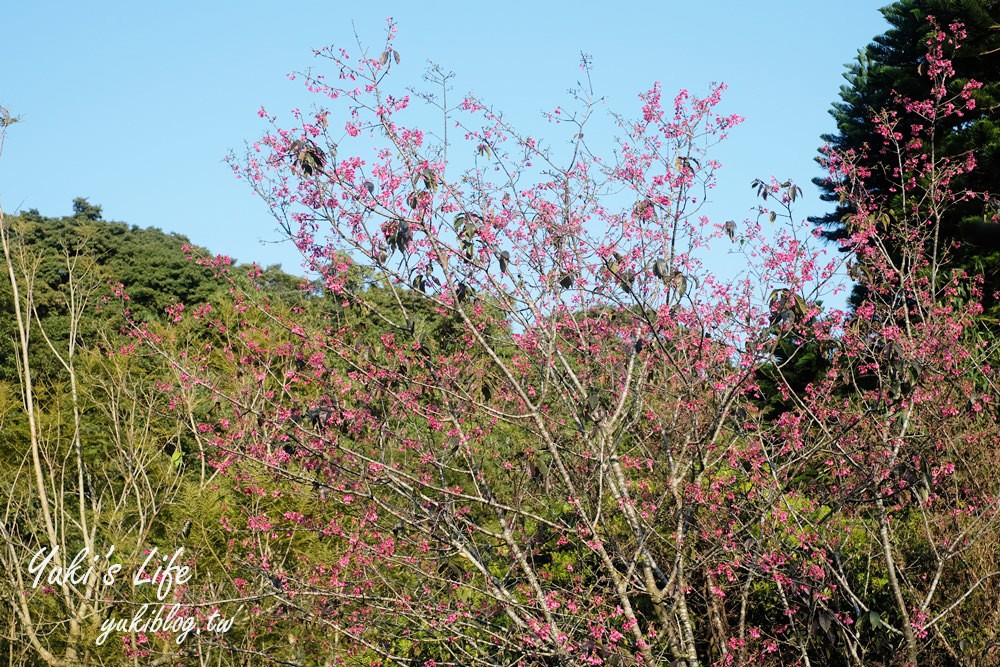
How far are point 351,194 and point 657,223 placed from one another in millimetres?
1981

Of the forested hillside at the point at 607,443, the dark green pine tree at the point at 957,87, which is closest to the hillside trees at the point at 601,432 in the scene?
the forested hillside at the point at 607,443

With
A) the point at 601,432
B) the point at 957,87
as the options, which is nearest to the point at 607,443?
the point at 601,432

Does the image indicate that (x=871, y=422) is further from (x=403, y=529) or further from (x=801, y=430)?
(x=403, y=529)

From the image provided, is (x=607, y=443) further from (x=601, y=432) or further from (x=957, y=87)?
(x=957, y=87)

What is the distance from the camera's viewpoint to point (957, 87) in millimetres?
14617

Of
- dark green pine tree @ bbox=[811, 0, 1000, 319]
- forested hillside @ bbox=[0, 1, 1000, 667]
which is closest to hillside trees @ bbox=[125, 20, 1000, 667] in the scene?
forested hillside @ bbox=[0, 1, 1000, 667]

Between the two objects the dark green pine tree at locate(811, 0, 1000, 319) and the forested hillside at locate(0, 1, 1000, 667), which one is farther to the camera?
the dark green pine tree at locate(811, 0, 1000, 319)

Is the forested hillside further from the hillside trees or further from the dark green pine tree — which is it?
the dark green pine tree

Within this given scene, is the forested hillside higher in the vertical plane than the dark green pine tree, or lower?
lower

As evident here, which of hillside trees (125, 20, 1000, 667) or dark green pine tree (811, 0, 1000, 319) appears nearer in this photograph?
hillside trees (125, 20, 1000, 667)

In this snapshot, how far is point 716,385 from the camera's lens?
5.84 meters

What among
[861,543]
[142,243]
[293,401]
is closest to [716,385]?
[293,401]

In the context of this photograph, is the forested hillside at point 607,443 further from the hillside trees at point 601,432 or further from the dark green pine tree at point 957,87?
the dark green pine tree at point 957,87

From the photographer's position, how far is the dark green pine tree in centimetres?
1384
